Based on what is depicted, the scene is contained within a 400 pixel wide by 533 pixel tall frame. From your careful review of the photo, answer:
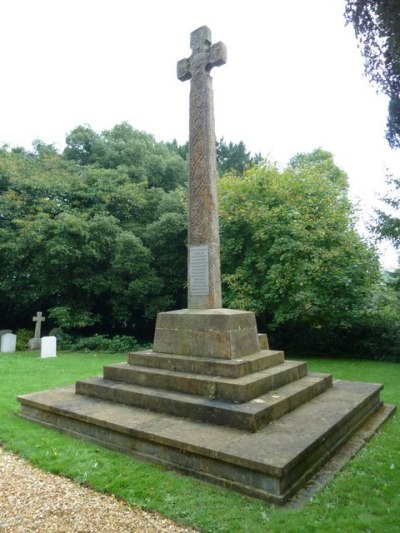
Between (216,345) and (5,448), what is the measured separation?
3109 mm

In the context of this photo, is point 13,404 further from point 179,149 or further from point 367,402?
point 179,149

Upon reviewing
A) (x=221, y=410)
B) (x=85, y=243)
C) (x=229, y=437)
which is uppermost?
(x=85, y=243)

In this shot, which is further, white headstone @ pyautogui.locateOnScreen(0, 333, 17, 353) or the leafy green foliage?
the leafy green foliage

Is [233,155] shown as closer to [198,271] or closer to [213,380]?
[198,271]

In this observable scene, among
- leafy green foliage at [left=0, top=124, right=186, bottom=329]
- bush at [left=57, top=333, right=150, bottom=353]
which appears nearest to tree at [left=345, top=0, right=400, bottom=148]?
leafy green foliage at [left=0, top=124, right=186, bottom=329]

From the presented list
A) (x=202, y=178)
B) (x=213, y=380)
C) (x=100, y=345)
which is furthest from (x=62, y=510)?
(x=100, y=345)

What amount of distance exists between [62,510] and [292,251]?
9839mm

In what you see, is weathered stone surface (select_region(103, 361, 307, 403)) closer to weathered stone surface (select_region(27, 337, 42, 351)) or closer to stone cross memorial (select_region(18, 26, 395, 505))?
stone cross memorial (select_region(18, 26, 395, 505))

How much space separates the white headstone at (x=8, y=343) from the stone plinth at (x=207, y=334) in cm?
1141

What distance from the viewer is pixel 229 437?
414cm

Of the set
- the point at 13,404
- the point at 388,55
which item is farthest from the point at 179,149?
the point at 13,404

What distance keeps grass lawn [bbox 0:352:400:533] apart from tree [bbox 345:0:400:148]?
19.4ft

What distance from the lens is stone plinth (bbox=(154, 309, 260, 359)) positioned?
222 inches

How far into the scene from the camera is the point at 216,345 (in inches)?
223
